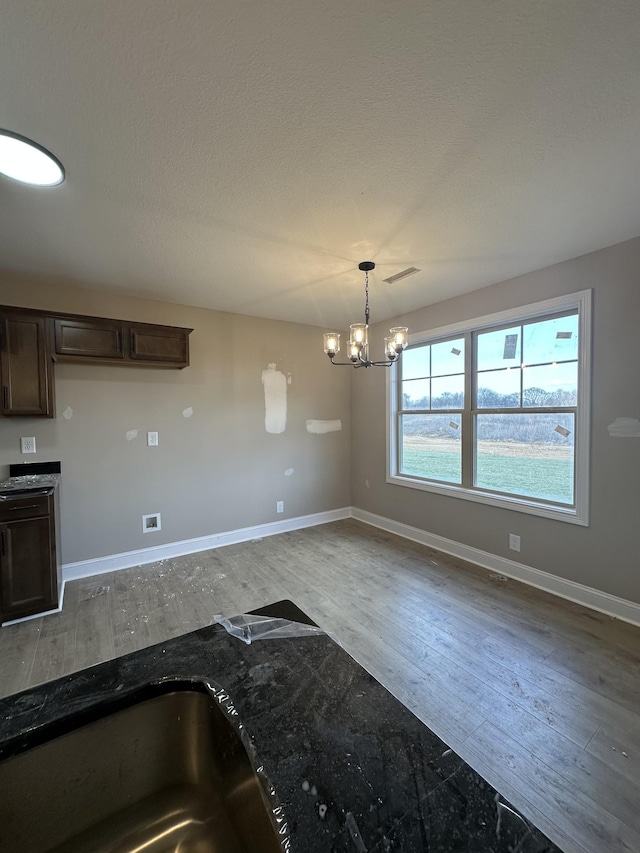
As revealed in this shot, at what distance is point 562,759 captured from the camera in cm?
147

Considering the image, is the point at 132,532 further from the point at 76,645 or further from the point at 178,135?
the point at 178,135

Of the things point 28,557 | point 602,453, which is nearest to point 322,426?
point 602,453

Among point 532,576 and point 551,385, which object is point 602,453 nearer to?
point 551,385

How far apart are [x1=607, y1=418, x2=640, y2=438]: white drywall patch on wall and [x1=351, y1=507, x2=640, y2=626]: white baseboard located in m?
1.14

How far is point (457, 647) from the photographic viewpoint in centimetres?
216

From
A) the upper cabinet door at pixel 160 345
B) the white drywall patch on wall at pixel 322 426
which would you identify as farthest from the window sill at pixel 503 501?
the upper cabinet door at pixel 160 345

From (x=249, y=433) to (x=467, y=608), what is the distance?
273 centimetres

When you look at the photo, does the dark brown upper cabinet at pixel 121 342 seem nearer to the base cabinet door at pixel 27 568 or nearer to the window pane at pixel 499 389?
the base cabinet door at pixel 27 568

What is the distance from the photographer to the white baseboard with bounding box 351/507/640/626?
244cm

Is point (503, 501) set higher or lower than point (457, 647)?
higher

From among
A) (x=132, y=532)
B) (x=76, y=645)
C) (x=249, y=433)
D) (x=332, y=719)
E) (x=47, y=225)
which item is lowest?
(x=76, y=645)

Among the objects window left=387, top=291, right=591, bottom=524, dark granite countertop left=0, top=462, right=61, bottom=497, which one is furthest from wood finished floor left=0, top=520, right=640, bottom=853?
dark granite countertop left=0, top=462, right=61, bottom=497

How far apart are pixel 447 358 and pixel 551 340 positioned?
0.99m

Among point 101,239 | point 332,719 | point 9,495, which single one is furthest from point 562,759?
point 101,239
